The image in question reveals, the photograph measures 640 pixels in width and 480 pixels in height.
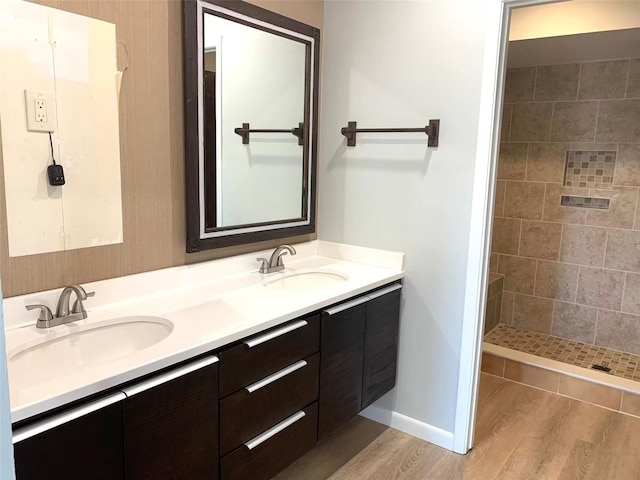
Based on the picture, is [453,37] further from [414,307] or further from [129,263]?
[129,263]

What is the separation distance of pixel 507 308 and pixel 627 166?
4.20ft

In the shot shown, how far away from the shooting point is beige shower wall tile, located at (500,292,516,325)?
148 inches

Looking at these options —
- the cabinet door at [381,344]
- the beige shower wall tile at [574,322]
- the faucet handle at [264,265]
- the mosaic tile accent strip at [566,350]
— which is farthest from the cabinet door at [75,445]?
the beige shower wall tile at [574,322]

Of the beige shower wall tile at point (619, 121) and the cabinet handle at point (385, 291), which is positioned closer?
the cabinet handle at point (385, 291)

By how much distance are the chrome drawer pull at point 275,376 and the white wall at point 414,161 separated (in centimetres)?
79

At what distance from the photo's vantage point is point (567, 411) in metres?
2.73

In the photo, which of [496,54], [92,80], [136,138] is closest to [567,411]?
[496,54]

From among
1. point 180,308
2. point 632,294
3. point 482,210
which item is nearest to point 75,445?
point 180,308

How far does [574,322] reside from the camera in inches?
138

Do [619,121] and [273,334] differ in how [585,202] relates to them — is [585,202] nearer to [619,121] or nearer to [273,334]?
[619,121]

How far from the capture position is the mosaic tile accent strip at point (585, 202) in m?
3.30

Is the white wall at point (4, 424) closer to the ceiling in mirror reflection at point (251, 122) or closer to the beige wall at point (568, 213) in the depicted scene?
the ceiling in mirror reflection at point (251, 122)

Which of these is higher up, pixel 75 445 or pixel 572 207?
pixel 572 207

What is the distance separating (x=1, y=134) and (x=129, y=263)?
581 millimetres
